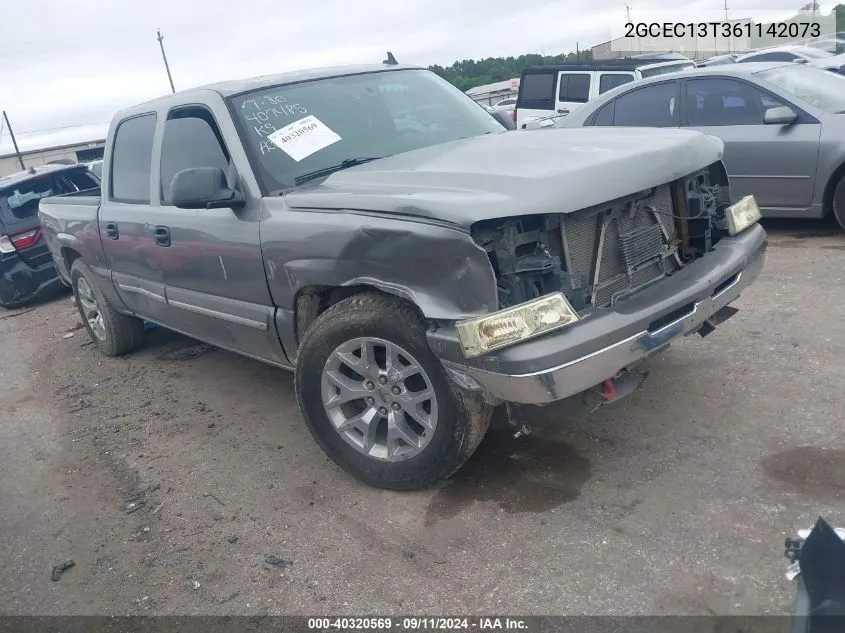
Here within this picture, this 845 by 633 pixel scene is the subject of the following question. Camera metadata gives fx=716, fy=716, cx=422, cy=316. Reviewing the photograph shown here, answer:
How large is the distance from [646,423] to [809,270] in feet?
9.28

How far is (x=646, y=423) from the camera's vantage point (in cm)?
364

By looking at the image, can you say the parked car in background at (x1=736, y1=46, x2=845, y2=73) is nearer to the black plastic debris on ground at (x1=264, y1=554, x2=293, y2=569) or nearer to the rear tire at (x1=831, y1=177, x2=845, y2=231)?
the rear tire at (x1=831, y1=177, x2=845, y2=231)

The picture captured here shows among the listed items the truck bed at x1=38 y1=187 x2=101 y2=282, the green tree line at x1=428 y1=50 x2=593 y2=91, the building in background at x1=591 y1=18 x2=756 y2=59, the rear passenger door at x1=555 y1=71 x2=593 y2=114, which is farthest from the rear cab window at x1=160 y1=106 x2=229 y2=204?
the green tree line at x1=428 y1=50 x2=593 y2=91

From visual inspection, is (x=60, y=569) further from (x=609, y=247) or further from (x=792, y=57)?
(x=792, y=57)

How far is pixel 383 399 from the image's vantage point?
127 inches

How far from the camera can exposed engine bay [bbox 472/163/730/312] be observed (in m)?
2.78

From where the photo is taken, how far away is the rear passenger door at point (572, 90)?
12.4 metres

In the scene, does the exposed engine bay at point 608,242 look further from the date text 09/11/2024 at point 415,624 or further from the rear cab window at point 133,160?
the rear cab window at point 133,160

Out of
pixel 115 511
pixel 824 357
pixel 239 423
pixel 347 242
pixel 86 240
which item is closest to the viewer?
pixel 347 242

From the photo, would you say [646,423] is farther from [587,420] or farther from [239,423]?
[239,423]

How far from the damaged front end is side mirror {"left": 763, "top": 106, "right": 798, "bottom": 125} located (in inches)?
118

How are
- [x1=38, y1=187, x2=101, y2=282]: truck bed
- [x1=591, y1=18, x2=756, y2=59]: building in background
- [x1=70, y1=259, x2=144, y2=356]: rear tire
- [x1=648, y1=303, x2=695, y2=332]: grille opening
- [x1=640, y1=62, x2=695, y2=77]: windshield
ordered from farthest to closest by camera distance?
1. [x1=591, y1=18, x2=756, y2=59]: building in background
2. [x1=640, y1=62, x2=695, y2=77]: windshield
3. [x1=70, y1=259, x2=144, y2=356]: rear tire
4. [x1=38, y1=187, x2=101, y2=282]: truck bed
5. [x1=648, y1=303, x2=695, y2=332]: grille opening

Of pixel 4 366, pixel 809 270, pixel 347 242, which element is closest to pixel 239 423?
pixel 347 242

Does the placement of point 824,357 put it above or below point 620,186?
below
